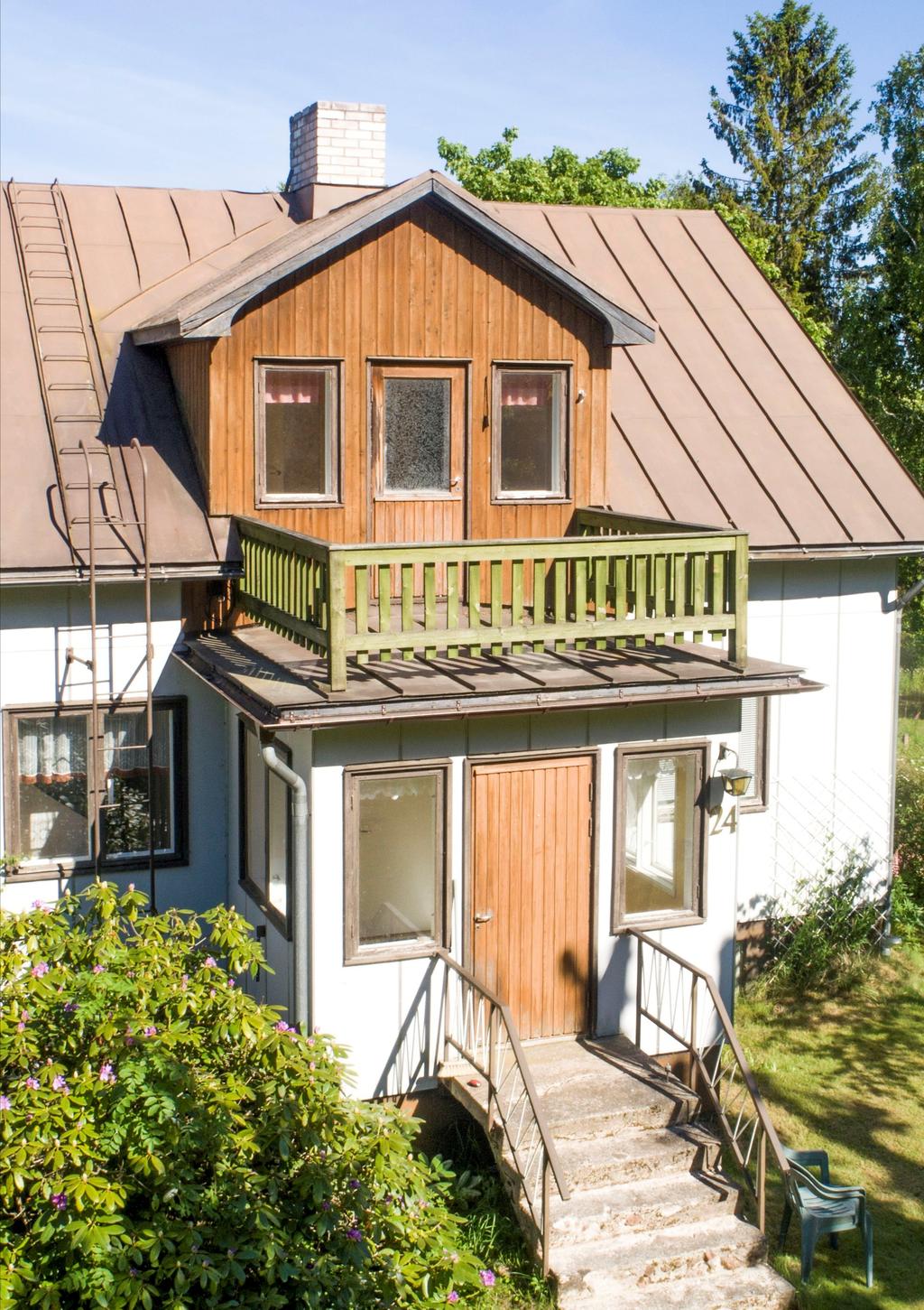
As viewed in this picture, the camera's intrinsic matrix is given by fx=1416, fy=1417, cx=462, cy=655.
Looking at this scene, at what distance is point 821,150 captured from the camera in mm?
39719

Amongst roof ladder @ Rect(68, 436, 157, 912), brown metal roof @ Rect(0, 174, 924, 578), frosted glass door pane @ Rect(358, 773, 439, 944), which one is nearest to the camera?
frosted glass door pane @ Rect(358, 773, 439, 944)

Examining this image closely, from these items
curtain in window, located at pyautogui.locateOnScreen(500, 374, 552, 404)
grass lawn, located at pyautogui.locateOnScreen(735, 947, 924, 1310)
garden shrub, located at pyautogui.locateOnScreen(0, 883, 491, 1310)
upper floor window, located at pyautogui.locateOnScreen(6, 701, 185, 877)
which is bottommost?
grass lawn, located at pyautogui.locateOnScreen(735, 947, 924, 1310)

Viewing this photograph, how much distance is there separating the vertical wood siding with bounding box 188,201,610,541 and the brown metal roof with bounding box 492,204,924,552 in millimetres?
897

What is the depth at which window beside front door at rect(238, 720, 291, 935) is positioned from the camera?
1053 centimetres

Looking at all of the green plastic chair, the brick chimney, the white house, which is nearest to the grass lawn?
the green plastic chair

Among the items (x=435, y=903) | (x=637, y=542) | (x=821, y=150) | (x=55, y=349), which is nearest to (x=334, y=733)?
(x=435, y=903)

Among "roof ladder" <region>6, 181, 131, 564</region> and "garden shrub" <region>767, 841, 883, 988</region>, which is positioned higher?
"roof ladder" <region>6, 181, 131, 564</region>

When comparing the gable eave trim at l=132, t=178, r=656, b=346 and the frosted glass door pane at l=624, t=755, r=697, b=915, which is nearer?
the frosted glass door pane at l=624, t=755, r=697, b=915

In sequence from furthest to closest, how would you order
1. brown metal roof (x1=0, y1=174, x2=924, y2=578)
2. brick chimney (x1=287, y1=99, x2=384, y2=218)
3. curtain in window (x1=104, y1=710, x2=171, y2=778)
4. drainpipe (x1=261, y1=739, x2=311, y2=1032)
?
brick chimney (x1=287, y1=99, x2=384, y2=218) → brown metal roof (x1=0, y1=174, x2=924, y2=578) → curtain in window (x1=104, y1=710, x2=171, y2=778) → drainpipe (x1=261, y1=739, x2=311, y2=1032)

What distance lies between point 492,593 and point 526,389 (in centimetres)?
330

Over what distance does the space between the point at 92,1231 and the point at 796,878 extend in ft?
31.3

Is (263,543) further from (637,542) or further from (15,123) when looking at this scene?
(15,123)

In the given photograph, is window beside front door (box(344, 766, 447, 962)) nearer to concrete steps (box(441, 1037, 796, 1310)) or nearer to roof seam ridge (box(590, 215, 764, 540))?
concrete steps (box(441, 1037, 796, 1310))

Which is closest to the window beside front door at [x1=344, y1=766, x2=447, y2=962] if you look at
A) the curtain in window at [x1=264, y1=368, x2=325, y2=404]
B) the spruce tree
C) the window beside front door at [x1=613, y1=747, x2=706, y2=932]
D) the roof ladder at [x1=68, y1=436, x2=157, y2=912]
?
the window beside front door at [x1=613, y1=747, x2=706, y2=932]
